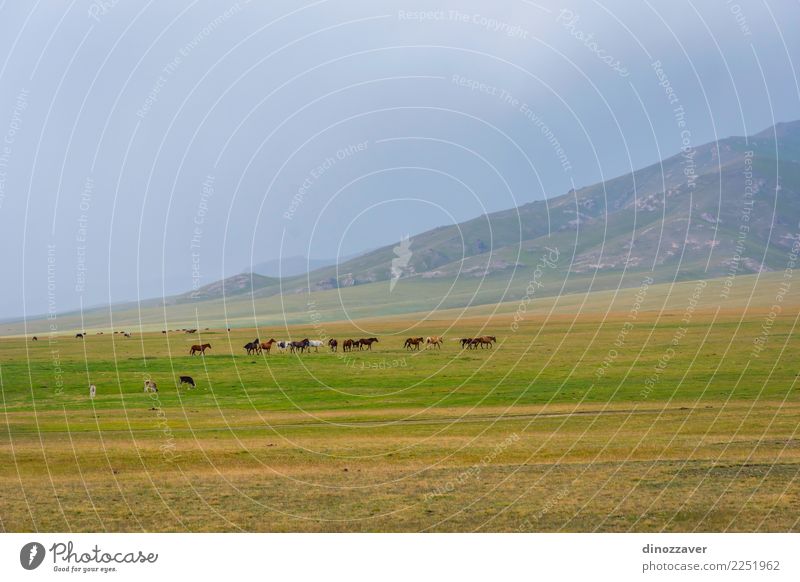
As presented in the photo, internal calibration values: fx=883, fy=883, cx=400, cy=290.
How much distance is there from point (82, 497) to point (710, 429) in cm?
2638

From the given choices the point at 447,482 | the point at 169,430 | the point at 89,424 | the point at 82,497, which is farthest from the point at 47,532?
the point at 89,424

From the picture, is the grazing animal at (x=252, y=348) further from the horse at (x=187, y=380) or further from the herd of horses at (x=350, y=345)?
the horse at (x=187, y=380)

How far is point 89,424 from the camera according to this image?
1811 inches

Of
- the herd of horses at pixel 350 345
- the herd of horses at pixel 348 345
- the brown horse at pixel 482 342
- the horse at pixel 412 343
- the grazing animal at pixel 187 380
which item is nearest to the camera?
the grazing animal at pixel 187 380

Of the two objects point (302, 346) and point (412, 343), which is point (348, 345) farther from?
point (412, 343)

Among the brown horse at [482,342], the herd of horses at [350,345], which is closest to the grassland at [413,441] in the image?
the herd of horses at [350,345]

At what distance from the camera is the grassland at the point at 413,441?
24.8 m

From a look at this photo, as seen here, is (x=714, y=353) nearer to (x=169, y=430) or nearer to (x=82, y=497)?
(x=169, y=430)

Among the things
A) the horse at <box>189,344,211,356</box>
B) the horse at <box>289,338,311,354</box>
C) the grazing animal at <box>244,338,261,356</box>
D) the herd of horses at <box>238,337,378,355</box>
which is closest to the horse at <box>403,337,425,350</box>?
the herd of horses at <box>238,337,378,355</box>

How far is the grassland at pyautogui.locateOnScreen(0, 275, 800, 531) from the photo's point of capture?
24.8 metres

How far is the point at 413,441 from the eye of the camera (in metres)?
39.1

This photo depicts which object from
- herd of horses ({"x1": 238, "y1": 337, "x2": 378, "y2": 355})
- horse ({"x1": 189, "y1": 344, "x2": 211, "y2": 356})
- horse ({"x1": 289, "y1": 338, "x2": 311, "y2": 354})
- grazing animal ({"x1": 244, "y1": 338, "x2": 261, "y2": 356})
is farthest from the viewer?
horse ({"x1": 289, "y1": 338, "x2": 311, "y2": 354})

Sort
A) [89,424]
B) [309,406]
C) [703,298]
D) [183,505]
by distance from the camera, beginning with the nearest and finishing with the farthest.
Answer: [183,505]
[89,424]
[309,406]
[703,298]

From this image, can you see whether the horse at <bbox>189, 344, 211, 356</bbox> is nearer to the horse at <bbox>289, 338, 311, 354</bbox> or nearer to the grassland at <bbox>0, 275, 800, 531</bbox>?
the grassland at <bbox>0, 275, 800, 531</bbox>
